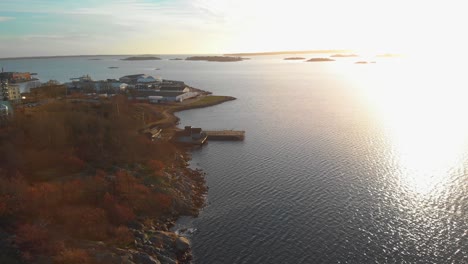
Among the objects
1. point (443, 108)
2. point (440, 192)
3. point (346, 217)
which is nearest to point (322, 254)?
point (346, 217)

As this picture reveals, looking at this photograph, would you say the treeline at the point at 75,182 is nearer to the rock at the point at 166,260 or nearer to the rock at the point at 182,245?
the rock at the point at 166,260

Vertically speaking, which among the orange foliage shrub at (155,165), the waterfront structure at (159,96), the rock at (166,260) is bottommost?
the rock at (166,260)

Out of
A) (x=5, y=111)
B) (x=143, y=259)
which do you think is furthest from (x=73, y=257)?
(x=5, y=111)

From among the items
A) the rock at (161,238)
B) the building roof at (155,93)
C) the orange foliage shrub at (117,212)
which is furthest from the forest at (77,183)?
the building roof at (155,93)

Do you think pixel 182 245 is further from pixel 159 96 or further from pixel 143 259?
pixel 159 96

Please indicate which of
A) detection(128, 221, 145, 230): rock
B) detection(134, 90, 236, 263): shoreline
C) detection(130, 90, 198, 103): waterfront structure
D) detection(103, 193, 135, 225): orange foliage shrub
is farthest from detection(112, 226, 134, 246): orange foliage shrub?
detection(130, 90, 198, 103): waterfront structure

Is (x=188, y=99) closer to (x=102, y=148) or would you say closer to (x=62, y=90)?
(x=62, y=90)

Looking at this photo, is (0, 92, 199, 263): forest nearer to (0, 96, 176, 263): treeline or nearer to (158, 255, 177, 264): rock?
(0, 96, 176, 263): treeline
